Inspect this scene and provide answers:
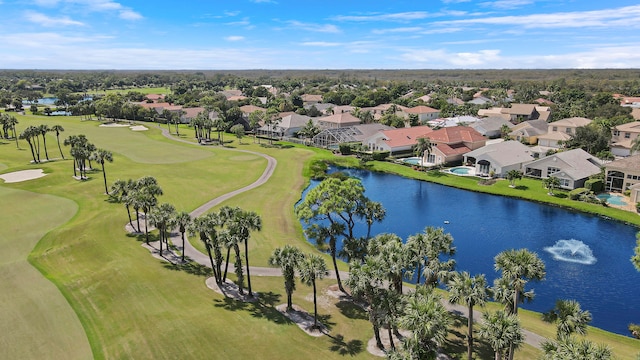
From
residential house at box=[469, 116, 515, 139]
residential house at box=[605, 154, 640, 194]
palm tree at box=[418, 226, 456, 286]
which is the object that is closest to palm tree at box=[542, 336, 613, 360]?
palm tree at box=[418, 226, 456, 286]

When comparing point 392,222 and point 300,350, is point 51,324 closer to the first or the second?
point 300,350

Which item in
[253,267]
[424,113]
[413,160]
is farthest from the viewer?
[424,113]

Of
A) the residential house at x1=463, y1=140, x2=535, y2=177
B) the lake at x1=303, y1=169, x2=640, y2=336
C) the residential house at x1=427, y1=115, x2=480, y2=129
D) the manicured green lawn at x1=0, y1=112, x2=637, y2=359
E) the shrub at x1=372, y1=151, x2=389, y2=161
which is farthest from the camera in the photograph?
the residential house at x1=427, y1=115, x2=480, y2=129

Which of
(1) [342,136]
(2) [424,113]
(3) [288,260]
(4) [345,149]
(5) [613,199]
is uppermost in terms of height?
(2) [424,113]

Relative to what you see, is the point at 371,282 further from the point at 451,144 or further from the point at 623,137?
the point at 623,137

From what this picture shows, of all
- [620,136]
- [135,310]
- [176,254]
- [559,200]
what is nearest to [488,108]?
[620,136]

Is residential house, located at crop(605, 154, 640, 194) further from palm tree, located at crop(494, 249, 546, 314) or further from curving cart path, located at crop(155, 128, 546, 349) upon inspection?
palm tree, located at crop(494, 249, 546, 314)

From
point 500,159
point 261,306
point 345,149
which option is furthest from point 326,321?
point 345,149
